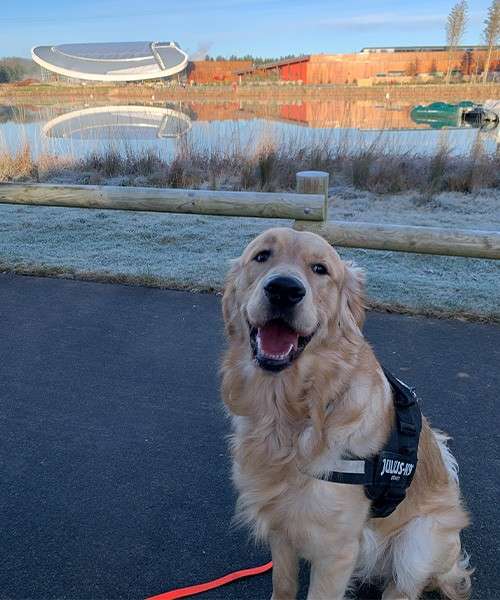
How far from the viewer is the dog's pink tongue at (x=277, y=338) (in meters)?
1.98

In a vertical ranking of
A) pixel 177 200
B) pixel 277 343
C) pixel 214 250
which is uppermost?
pixel 277 343

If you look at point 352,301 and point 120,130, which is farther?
point 120,130

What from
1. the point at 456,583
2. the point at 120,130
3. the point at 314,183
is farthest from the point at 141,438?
the point at 120,130

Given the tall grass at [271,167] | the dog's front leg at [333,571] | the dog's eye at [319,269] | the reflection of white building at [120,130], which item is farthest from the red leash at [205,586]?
the reflection of white building at [120,130]

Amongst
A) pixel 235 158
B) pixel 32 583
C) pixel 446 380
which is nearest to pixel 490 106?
pixel 235 158

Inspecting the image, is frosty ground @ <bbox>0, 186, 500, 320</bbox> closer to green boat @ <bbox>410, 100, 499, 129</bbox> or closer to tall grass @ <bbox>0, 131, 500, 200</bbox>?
tall grass @ <bbox>0, 131, 500, 200</bbox>

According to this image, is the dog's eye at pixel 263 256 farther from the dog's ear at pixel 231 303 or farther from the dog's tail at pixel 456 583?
the dog's tail at pixel 456 583

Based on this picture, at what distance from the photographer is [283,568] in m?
2.12

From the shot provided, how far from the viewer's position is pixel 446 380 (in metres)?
3.71

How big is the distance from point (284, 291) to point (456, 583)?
152 centimetres

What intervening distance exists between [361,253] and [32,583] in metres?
5.29

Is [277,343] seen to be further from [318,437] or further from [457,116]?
[457,116]

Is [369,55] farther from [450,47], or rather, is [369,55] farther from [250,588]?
[250,588]

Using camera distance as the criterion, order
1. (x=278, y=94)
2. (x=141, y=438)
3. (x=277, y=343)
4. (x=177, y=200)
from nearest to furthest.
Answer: (x=277, y=343), (x=141, y=438), (x=177, y=200), (x=278, y=94)
